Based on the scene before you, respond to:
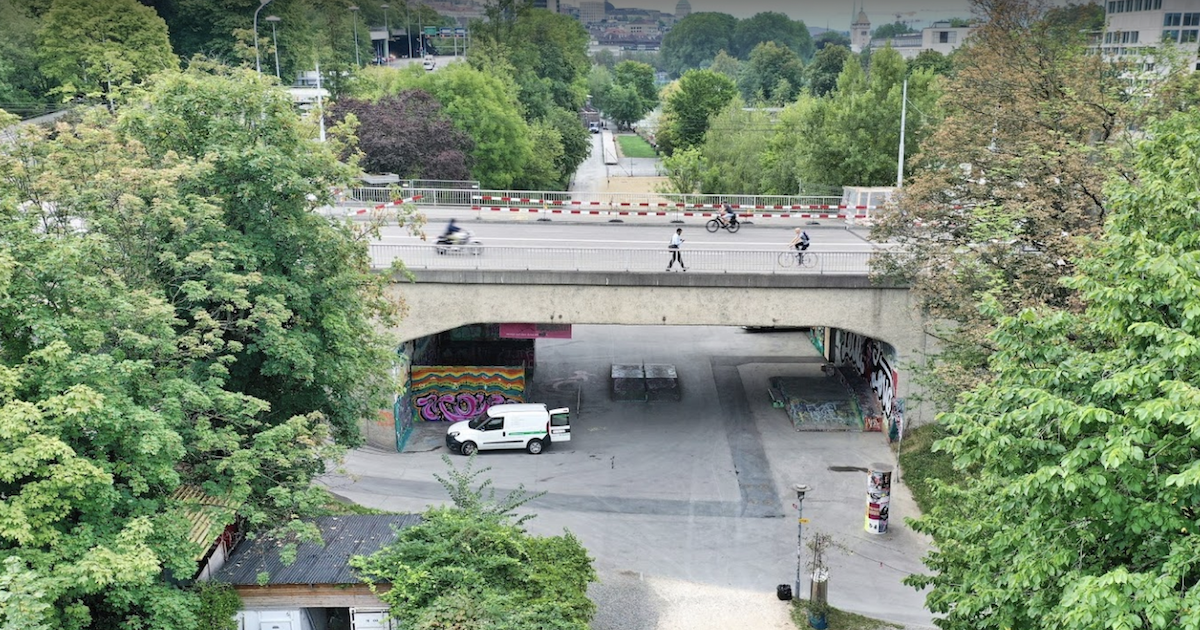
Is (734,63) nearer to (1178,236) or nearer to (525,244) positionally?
(525,244)

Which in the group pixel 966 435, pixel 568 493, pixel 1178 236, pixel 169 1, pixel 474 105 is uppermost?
pixel 169 1

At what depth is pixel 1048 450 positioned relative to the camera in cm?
1096

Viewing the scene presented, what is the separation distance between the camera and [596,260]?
2925 centimetres

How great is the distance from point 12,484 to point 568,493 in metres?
15.1

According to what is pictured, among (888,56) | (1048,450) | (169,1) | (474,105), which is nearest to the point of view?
(1048,450)

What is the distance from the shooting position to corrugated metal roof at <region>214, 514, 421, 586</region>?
17266mm

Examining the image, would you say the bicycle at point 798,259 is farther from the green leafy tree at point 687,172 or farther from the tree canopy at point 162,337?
the green leafy tree at point 687,172

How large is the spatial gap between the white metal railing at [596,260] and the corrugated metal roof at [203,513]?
12611mm

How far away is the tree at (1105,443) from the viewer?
9438 millimetres

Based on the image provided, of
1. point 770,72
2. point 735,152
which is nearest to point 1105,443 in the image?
point 735,152

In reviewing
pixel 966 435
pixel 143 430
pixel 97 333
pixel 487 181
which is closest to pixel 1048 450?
pixel 966 435

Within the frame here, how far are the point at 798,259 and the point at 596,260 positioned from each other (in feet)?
20.8

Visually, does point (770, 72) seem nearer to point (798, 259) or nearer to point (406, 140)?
point (406, 140)

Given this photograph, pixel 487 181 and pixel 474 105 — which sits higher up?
pixel 474 105
